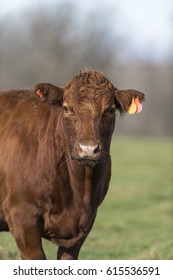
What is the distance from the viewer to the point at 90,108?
329 inches

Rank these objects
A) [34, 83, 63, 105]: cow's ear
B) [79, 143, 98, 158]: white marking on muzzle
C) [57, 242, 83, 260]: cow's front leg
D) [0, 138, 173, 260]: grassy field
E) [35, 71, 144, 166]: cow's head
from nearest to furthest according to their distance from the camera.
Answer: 1. [79, 143, 98, 158]: white marking on muzzle
2. [35, 71, 144, 166]: cow's head
3. [34, 83, 63, 105]: cow's ear
4. [57, 242, 83, 260]: cow's front leg
5. [0, 138, 173, 260]: grassy field

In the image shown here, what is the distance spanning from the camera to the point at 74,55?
6444cm

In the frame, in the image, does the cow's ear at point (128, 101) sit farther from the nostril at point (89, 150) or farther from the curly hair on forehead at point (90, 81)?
the nostril at point (89, 150)

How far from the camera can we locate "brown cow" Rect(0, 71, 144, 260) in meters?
8.51

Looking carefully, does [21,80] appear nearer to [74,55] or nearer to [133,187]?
[74,55]

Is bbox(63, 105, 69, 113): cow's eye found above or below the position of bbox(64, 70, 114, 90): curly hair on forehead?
below

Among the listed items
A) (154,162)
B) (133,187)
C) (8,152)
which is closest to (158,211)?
(133,187)

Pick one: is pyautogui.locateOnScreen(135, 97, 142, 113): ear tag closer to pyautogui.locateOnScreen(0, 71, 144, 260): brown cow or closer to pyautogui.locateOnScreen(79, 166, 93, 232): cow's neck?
pyautogui.locateOnScreen(0, 71, 144, 260): brown cow

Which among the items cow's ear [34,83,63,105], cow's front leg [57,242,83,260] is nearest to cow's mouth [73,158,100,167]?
cow's ear [34,83,63,105]

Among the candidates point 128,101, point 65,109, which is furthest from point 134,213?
point 65,109

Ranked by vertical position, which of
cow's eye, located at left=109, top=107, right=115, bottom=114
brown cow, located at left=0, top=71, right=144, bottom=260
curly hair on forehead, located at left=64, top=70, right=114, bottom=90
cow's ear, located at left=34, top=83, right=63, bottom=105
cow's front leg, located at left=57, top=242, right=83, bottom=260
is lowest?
cow's front leg, located at left=57, top=242, right=83, bottom=260

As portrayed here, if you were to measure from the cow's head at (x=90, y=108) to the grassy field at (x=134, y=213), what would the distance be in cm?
284

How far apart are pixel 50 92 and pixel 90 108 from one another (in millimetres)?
536
